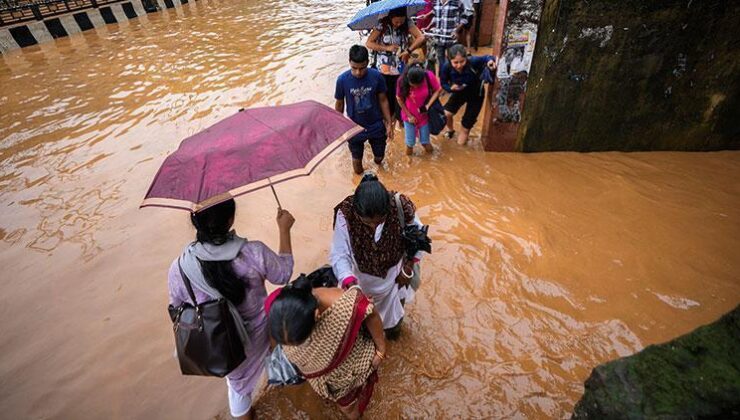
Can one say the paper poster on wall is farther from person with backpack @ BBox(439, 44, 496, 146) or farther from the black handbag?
the black handbag

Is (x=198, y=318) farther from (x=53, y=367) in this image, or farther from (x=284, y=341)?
(x=53, y=367)

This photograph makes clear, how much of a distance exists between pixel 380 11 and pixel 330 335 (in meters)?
4.49

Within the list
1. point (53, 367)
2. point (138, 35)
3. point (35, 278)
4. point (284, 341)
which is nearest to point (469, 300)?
point (284, 341)

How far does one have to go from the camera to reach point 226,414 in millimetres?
2701

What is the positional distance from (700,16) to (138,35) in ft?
52.9

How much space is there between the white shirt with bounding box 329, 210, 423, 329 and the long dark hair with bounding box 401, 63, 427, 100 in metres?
2.59

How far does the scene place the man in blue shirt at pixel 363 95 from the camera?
13.1 ft

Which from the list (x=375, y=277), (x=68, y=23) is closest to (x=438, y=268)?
(x=375, y=277)

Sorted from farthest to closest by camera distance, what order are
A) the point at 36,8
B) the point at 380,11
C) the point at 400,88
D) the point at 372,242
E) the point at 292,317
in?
the point at 36,8 → the point at 380,11 → the point at 400,88 → the point at 372,242 → the point at 292,317

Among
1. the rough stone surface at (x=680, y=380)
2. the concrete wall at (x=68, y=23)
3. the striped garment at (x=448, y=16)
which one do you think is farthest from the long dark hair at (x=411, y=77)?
the concrete wall at (x=68, y=23)

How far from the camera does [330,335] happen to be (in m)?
1.71

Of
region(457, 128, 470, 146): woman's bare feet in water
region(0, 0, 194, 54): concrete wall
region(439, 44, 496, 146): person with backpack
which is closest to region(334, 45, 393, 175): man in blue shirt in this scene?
region(439, 44, 496, 146): person with backpack

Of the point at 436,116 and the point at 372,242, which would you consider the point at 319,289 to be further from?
the point at 436,116

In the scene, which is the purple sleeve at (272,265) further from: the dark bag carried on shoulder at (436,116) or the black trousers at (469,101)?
the black trousers at (469,101)
